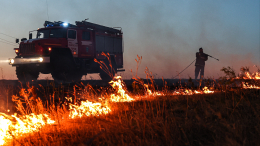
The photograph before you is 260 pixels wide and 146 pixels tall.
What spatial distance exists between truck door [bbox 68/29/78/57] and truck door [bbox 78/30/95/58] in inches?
10.8

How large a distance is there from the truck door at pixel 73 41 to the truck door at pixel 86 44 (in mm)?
276

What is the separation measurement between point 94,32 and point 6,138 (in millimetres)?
10987

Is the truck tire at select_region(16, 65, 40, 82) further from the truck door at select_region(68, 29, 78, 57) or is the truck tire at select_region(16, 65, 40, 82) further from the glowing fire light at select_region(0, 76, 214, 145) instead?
the glowing fire light at select_region(0, 76, 214, 145)

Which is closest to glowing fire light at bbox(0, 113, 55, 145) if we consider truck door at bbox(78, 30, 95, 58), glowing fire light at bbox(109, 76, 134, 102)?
glowing fire light at bbox(109, 76, 134, 102)

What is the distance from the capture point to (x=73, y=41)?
41.7 ft

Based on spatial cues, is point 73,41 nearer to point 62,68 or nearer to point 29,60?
point 62,68

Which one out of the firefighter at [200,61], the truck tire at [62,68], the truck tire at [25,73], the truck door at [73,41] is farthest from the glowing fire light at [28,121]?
the firefighter at [200,61]

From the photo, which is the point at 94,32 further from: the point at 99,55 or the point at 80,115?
the point at 80,115

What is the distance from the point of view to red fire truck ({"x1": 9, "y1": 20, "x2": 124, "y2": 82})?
11898 millimetres

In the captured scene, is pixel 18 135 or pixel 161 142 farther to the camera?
pixel 18 135

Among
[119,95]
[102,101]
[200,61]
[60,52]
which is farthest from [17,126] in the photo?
[200,61]

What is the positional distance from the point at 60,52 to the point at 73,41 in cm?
105

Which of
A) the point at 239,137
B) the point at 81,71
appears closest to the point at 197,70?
the point at 81,71

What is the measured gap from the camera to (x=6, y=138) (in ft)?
11.6
